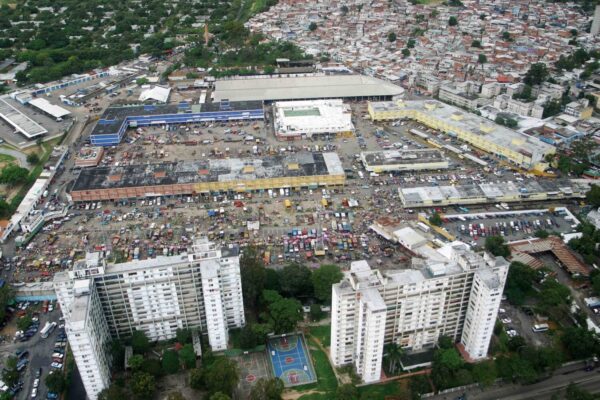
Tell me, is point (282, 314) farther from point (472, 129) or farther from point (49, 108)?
point (49, 108)

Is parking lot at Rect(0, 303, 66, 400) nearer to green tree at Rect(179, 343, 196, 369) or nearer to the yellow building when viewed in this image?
green tree at Rect(179, 343, 196, 369)

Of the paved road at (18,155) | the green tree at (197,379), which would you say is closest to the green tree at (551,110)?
the green tree at (197,379)

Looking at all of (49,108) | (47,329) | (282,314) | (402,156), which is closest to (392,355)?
(282,314)

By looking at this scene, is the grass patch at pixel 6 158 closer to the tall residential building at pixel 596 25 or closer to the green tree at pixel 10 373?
the green tree at pixel 10 373

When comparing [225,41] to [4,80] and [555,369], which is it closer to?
[4,80]

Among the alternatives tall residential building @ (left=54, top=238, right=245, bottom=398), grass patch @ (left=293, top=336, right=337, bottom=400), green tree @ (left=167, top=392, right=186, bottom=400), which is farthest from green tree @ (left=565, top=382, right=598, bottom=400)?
green tree @ (left=167, top=392, right=186, bottom=400)

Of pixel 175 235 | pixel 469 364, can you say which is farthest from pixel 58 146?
pixel 469 364

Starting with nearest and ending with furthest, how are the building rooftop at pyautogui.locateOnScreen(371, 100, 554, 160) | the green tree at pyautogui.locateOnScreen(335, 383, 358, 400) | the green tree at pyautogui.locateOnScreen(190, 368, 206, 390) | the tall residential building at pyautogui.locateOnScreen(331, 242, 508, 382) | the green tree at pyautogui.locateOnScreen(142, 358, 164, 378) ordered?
the green tree at pyautogui.locateOnScreen(335, 383, 358, 400), the tall residential building at pyautogui.locateOnScreen(331, 242, 508, 382), the green tree at pyautogui.locateOnScreen(190, 368, 206, 390), the green tree at pyautogui.locateOnScreen(142, 358, 164, 378), the building rooftop at pyautogui.locateOnScreen(371, 100, 554, 160)
